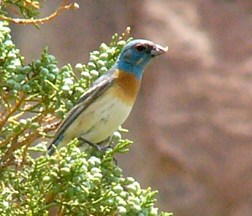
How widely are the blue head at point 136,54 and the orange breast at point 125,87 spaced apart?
0.01 m

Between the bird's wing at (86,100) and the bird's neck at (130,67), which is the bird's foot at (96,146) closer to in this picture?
the bird's wing at (86,100)

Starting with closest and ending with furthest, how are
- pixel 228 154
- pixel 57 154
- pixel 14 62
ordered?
pixel 57 154 → pixel 14 62 → pixel 228 154

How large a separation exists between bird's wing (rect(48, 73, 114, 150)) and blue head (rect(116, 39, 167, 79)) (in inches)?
2.5

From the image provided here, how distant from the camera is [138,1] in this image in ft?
9.84

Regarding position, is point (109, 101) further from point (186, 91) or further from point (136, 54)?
point (186, 91)

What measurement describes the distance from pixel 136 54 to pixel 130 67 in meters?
0.03

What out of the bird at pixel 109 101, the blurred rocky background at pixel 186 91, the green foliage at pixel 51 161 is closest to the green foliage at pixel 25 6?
the green foliage at pixel 51 161

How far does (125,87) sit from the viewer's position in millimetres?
1564

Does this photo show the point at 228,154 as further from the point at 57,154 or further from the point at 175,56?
the point at 57,154

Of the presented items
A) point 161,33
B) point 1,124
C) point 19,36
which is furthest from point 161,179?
point 1,124

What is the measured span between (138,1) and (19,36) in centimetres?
45

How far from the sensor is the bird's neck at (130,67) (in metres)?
1.56

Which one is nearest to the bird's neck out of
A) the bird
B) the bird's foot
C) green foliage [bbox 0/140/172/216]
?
the bird

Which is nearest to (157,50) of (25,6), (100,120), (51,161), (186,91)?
(100,120)
